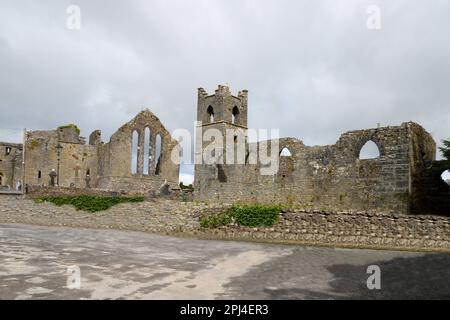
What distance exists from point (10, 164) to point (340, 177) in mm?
45507

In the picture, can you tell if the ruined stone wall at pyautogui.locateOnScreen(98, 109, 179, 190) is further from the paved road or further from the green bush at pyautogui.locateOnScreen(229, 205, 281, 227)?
the paved road

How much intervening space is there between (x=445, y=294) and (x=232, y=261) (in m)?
5.88

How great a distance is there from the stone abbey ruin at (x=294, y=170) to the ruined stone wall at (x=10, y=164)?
4.84 meters

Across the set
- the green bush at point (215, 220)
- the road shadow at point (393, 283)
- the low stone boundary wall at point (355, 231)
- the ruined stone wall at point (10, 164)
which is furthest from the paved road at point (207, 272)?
the ruined stone wall at point (10, 164)

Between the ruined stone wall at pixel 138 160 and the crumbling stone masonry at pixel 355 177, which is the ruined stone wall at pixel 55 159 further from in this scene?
the crumbling stone masonry at pixel 355 177

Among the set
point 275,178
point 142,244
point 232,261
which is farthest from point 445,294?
point 275,178

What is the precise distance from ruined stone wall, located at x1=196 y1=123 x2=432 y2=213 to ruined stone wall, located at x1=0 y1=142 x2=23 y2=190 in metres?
33.4

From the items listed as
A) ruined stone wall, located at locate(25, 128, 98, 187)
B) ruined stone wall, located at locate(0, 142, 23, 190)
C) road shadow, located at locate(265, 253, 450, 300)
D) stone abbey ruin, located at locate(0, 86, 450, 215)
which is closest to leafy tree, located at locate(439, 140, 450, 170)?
stone abbey ruin, located at locate(0, 86, 450, 215)

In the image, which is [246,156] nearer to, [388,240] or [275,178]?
[275,178]

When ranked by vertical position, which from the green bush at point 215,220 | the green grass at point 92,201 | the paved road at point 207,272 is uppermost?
the green grass at point 92,201

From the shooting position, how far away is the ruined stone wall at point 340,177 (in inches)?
762

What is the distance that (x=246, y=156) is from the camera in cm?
2700

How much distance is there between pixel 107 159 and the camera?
42.4 m

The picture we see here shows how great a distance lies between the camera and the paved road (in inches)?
279
